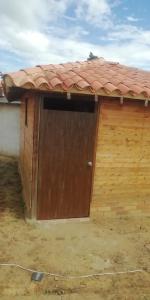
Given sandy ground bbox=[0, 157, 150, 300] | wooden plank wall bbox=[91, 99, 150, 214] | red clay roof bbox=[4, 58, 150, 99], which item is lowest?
sandy ground bbox=[0, 157, 150, 300]

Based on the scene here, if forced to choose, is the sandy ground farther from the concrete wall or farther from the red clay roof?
the concrete wall

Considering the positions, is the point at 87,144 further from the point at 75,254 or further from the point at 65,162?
the point at 75,254

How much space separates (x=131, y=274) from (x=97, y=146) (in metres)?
2.86

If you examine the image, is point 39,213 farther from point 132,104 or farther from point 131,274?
point 132,104

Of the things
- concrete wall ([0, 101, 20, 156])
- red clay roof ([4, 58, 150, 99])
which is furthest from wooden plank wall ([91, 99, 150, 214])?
concrete wall ([0, 101, 20, 156])

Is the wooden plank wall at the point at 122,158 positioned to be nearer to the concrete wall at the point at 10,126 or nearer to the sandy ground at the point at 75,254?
the sandy ground at the point at 75,254

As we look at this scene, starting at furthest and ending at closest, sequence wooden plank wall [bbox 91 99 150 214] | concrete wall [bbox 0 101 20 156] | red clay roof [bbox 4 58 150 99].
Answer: concrete wall [bbox 0 101 20 156], wooden plank wall [bbox 91 99 150 214], red clay roof [bbox 4 58 150 99]

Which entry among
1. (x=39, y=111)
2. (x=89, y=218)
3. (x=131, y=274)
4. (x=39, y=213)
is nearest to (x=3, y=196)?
(x=39, y=213)

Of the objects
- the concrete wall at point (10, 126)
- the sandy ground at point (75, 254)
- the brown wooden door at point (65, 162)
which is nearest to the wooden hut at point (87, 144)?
the brown wooden door at point (65, 162)

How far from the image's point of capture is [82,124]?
677cm

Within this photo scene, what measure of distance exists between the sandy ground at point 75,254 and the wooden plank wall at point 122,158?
17.9 inches

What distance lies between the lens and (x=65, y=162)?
6.83m

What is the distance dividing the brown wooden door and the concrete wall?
6.91 meters

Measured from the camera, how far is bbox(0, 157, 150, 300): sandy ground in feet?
15.0
